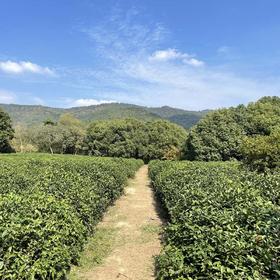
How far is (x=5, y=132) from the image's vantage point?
55.4 metres

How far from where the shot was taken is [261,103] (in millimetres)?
44875

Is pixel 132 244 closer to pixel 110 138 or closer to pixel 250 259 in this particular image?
pixel 250 259

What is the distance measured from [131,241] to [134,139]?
50.0 meters

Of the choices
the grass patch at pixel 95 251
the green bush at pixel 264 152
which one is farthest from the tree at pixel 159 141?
the grass patch at pixel 95 251

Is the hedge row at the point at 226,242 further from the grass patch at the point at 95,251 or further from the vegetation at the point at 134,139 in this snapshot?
the vegetation at the point at 134,139

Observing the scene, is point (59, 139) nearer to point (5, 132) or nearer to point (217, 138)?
point (5, 132)

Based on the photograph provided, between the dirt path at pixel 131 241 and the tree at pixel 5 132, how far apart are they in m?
44.7

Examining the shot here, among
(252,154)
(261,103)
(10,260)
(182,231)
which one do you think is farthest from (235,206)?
(261,103)

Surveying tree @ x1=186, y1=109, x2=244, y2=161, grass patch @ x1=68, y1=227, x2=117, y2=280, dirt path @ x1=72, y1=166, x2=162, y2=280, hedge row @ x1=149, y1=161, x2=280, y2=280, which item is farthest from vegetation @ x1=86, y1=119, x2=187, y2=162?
hedge row @ x1=149, y1=161, x2=280, y2=280

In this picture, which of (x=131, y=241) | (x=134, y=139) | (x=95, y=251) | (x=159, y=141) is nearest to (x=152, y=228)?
(x=131, y=241)

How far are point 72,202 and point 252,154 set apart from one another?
15.0 metres

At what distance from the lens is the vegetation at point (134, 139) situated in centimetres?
5853

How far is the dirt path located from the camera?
23.3ft

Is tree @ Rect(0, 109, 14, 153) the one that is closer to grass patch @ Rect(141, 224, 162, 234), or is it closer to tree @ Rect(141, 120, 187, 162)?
tree @ Rect(141, 120, 187, 162)
